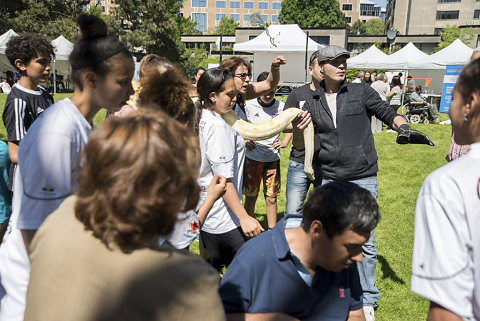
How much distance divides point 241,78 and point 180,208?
123 inches

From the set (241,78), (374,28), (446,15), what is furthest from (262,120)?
(374,28)

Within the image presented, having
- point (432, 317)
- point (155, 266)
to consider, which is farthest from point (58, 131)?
point (432, 317)

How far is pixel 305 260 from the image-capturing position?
1.87 m

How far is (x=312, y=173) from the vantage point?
3.74m

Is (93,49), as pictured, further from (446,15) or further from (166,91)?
(446,15)

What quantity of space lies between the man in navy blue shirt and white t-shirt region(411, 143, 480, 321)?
19.0 inches

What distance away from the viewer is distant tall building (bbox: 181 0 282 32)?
332ft

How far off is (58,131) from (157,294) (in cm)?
92

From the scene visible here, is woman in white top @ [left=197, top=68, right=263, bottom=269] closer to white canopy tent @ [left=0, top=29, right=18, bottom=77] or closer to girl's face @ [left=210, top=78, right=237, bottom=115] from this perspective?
girl's face @ [left=210, top=78, right=237, bottom=115]

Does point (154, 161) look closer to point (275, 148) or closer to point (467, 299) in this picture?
point (467, 299)

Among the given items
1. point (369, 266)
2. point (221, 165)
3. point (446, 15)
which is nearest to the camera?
point (221, 165)

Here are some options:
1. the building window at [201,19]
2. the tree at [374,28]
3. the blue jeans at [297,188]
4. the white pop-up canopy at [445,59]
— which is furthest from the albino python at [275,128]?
the tree at [374,28]

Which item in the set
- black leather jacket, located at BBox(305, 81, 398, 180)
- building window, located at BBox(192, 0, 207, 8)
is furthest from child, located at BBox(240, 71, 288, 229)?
building window, located at BBox(192, 0, 207, 8)

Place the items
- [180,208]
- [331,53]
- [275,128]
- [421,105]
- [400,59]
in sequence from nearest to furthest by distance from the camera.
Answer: [180,208], [331,53], [275,128], [421,105], [400,59]
